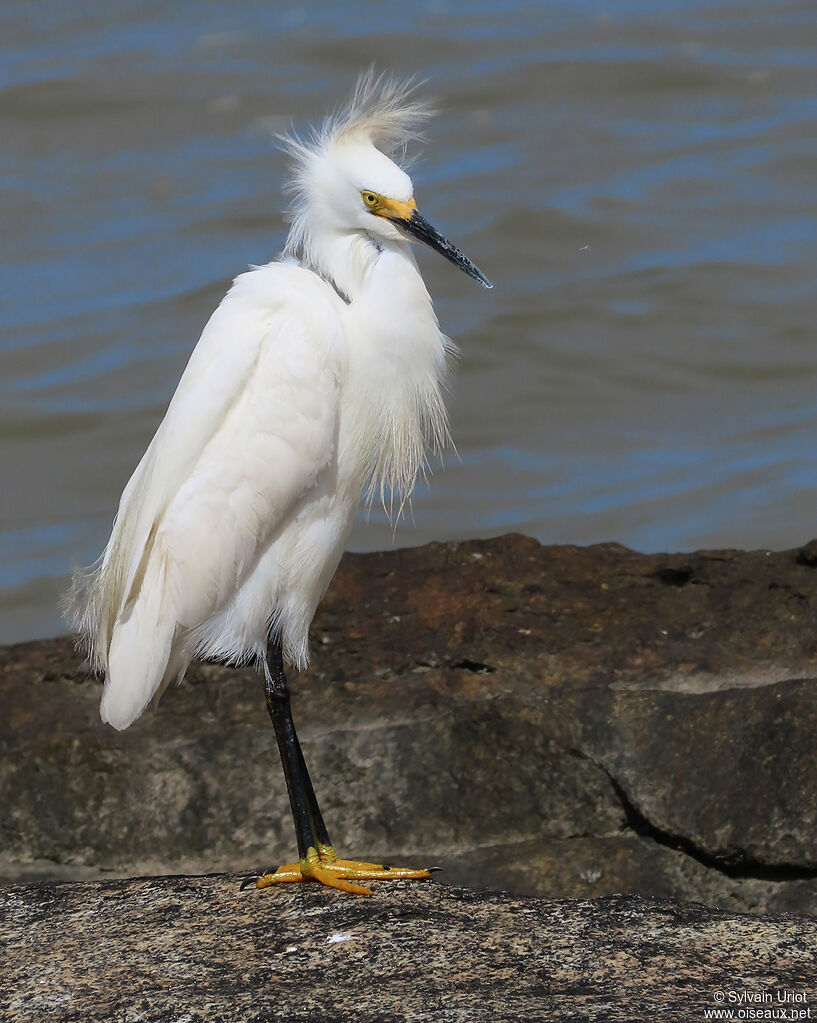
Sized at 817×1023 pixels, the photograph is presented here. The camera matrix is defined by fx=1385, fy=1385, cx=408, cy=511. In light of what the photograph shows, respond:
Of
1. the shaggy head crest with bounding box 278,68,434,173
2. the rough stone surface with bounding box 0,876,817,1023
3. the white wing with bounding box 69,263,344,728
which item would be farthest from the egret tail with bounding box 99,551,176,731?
the shaggy head crest with bounding box 278,68,434,173

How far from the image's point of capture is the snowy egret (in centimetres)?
358

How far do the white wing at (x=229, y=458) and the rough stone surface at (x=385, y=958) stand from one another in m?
0.67

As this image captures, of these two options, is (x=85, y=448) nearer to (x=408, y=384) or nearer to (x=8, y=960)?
(x=408, y=384)

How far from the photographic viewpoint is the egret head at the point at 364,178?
11.8ft

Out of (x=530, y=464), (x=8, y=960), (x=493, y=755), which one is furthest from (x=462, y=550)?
(x=530, y=464)

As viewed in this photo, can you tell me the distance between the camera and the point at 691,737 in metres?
3.88

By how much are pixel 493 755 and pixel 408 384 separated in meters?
1.13

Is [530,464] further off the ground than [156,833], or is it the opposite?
[530,464]

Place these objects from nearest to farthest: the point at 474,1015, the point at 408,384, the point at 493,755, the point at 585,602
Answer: the point at 474,1015 → the point at 408,384 → the point at 493,755 → the point at 585,602

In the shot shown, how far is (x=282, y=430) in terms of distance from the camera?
3.58 metres
